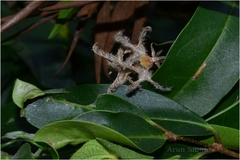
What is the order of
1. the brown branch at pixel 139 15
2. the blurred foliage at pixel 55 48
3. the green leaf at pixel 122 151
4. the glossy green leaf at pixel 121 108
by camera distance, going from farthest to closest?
the blurred foliage at pixel 55 48, the brown branch at pixel 139 15, the glossy green leaf at pixel 121 108, the green leaf at pixel 122 151

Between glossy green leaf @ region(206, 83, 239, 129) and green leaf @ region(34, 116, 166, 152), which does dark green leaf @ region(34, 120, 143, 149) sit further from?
glossy green leaf @ region(206, 83, 239, 129)

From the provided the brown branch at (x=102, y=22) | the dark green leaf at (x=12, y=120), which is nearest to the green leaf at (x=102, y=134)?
the dark green leaf at (x=12, y=120)

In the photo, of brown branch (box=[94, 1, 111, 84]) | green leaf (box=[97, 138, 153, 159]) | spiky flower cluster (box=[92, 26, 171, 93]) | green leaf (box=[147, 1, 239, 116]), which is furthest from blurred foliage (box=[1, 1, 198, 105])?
green leaf (box=[97, 138, 153, 159])

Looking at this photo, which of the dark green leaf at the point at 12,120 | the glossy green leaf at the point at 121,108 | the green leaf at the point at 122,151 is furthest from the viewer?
the dark green leaf at the point at 12,120

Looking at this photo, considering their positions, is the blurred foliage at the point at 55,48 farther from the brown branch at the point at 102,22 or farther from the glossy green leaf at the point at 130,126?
the glossy green leaf at the point at 130,126

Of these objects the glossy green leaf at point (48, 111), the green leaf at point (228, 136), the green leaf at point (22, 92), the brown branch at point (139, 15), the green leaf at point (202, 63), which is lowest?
the green leaf at point (228, 136)

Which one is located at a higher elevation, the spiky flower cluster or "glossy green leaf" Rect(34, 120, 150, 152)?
the spiky flower cluster

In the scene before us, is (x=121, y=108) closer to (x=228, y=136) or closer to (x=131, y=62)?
(x=131, y=62)
